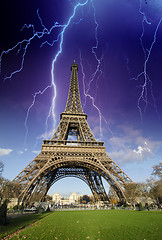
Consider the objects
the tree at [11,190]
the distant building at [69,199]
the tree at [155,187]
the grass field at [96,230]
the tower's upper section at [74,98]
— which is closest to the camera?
the grass field at [96,230]

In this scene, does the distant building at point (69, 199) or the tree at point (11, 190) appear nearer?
the tree at point (11, 190)

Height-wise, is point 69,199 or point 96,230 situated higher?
point 96,230

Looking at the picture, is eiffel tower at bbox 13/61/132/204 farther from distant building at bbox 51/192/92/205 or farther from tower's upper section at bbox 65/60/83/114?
distant building at bbox 51/192/92/205

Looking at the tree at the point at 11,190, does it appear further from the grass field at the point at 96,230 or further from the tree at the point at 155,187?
the tree at the point at 155,187

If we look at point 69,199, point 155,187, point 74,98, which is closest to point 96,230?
point 155,187

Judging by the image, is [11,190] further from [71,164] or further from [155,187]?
[155,187]

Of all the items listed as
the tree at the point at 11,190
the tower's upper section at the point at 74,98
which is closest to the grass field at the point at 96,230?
the tree at the point at 11,190

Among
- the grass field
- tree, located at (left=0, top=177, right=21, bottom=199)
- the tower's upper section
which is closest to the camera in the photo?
the grass field

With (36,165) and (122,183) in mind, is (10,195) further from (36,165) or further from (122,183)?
(122,183)

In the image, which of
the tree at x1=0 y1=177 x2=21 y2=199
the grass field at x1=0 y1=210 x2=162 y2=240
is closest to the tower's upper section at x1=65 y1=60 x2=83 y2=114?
the tree at x1=0 y1=177 x2=21 y2=199
